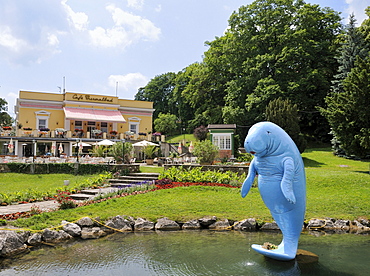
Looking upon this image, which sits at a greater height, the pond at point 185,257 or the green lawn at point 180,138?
the green lawn at point 180,138

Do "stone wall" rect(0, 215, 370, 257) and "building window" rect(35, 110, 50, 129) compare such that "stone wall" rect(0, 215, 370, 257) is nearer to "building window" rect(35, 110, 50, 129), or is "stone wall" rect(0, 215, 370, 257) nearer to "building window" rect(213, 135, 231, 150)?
"building window" rect(213, 135, 231, 150)

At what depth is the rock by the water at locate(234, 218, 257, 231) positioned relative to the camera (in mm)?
9445

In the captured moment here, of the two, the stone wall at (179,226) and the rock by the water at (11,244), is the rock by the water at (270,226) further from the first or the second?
the rock by the water at (11,244)

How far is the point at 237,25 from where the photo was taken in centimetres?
3419

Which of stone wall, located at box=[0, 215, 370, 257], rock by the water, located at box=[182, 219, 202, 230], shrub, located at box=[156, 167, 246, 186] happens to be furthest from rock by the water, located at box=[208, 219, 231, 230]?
shrub, located at box=[156, 167, 246, 186]

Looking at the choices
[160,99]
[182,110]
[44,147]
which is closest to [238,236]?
[44,147]

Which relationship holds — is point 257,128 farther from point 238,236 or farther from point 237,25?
point 237,25

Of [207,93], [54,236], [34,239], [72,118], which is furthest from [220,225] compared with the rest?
[207,93]

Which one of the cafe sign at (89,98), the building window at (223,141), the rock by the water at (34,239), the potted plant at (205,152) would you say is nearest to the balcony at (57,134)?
the cafe sign at (89,98)

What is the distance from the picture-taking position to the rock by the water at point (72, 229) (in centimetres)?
861

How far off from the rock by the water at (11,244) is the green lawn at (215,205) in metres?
0.82

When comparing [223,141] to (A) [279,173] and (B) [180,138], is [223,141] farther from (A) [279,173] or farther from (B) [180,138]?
(A) [279,173]

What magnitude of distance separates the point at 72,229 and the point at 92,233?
0.55 metres

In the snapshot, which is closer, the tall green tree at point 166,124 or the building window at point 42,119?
the building window at point 42,119
